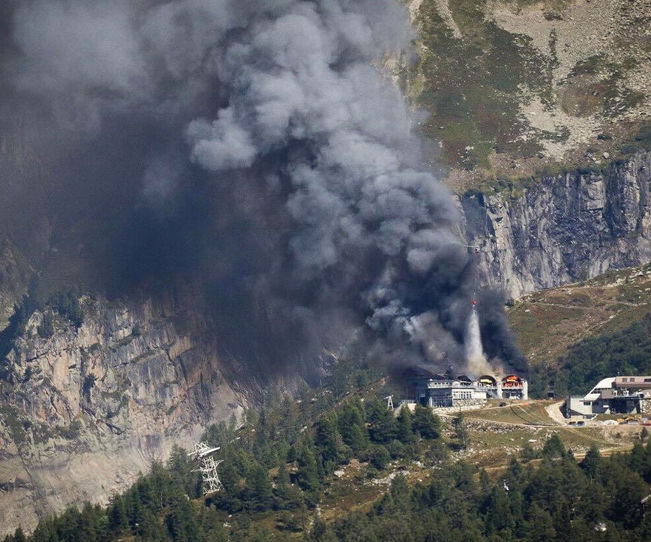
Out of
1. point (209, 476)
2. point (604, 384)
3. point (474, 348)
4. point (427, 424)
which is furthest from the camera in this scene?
point (474, 348)

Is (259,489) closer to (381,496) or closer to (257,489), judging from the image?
(257,489)

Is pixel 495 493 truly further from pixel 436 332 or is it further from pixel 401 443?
pixel 436 332

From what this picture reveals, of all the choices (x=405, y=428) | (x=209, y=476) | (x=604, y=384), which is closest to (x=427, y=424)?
(x=405, y=428)

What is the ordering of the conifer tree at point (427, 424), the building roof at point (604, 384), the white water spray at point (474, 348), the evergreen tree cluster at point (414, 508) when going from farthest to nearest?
the white water spray at point (474, 348) < the building roof at point (604, 384) < the conifer tree at point (427, 424) < the evergreen tree cluster at point (414, 508)

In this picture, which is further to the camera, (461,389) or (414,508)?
(461,389)

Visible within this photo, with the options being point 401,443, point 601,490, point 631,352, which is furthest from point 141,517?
point 631,352

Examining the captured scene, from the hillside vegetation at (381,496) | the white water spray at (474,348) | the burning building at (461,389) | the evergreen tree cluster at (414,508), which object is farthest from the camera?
the white water spray at (474,348)

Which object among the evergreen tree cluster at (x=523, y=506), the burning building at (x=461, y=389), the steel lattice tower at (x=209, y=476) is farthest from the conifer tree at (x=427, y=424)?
the steel lattice tower at (x=209, y=476)

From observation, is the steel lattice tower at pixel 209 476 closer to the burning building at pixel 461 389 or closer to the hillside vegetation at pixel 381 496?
the hillside vegetation at pixel 381 496

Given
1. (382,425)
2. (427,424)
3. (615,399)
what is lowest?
(427,424)
